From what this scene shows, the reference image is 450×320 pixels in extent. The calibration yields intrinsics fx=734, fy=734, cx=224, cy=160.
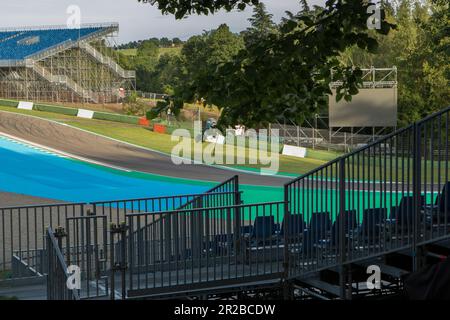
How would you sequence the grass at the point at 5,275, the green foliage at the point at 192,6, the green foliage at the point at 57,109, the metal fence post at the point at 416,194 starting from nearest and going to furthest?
the metal fence post at the point at 416,194
the green foliage at the point at 192,6
the grass at the point at 5,275
the green foliage at the point at 57,109

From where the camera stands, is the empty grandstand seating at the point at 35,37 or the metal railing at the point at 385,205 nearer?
the metal railing at the point at 385,205

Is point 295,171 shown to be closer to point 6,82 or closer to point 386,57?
point 386,57

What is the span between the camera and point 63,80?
67.7 m

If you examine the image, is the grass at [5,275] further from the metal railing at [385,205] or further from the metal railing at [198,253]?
the metal railing at [385,205]

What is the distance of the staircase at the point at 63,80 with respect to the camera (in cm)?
6756

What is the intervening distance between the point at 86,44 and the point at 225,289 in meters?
66.6

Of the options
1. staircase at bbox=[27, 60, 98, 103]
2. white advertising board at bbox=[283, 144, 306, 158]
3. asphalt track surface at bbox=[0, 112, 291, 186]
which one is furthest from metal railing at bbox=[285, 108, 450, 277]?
staircase at bbox=[27, 60, 98, 103]

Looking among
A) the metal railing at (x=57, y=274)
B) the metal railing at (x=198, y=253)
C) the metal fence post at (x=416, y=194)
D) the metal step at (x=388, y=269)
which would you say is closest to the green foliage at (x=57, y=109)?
the metal railing at (x=198, y=253)

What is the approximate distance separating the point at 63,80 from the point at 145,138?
24.4 metres

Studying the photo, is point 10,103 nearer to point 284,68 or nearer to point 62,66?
point 62,66

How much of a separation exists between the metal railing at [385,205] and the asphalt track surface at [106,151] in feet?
75.9

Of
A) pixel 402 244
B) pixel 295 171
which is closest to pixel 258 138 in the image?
pixel 295 171

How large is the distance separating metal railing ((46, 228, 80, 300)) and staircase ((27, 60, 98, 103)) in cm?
6088

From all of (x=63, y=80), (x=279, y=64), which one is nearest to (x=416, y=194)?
(x=279, y=64)
